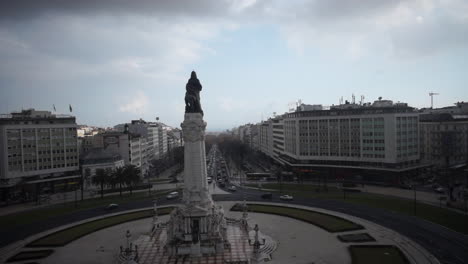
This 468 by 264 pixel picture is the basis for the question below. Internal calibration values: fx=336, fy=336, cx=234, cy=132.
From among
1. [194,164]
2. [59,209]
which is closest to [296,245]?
[194,164]

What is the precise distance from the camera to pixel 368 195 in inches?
2997

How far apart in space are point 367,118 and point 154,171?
82916 mm

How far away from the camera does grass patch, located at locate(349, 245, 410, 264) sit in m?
38.8

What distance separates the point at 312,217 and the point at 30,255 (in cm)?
4249

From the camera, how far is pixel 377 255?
40.5 m

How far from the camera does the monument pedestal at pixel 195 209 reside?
4388 centimetres

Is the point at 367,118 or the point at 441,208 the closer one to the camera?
the point at 441,208

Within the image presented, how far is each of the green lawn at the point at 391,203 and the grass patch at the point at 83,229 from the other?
35054 mm

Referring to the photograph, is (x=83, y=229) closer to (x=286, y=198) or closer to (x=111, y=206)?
(x=111, y=206)

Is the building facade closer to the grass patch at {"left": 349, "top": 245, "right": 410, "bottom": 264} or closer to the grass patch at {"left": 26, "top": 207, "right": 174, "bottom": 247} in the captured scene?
the grass patch at {"left": 349, "top": 245, "right": 410, "bottom": 264}

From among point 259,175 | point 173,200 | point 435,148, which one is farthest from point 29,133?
point 435,148

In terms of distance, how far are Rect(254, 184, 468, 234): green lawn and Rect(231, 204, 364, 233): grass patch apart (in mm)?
13262

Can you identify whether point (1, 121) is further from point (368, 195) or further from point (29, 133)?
point (368, 195)

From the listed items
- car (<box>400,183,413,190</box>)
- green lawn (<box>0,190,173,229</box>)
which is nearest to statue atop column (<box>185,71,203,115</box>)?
green lawn (<box>0,190,173,229</box>)
